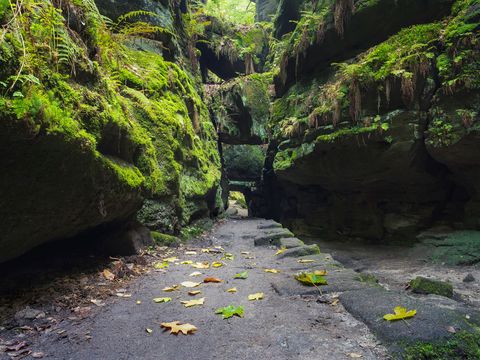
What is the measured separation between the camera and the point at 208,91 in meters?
16.2

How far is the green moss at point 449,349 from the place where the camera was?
2125 millimetres

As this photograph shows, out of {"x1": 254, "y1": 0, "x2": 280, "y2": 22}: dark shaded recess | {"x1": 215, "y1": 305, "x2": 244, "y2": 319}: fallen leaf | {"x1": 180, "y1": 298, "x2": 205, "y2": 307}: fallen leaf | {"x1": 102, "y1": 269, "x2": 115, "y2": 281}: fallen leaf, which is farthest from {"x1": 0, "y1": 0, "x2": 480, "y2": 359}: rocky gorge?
{"x1": 254, "y1": 0, "x2": 280, "y2": 22}: dark shaded recess

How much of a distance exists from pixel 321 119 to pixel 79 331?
9047 mm

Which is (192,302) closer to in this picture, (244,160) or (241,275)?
(241,275)

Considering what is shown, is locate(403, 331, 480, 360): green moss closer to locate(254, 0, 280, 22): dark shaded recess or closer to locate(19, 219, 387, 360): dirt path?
locate(19, 219, 387, 360): dirt path

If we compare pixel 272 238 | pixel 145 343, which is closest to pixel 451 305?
pixel 145 343

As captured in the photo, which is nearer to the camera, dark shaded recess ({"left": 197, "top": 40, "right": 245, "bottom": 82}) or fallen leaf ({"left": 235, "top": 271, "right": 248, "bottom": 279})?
fallen leaf ({"left": 235, "top": 271, "right": 248, "bottom": 279})

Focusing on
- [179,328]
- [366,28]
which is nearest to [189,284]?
[179,328]

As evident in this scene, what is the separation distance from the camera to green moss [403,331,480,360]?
2125mm

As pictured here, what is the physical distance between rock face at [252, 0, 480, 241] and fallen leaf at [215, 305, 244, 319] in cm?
737

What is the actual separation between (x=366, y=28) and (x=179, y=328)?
10.5 meters

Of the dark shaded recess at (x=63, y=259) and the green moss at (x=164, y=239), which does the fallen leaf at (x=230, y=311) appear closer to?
the dark shaded recess at (x=63, y=259)

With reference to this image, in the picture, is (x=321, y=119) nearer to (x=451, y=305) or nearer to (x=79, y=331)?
(x=451, y=305)

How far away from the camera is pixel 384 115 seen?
8711 millimetres
